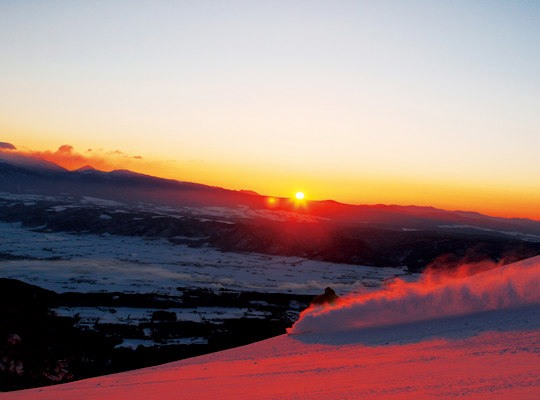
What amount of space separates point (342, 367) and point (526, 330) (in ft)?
13.8

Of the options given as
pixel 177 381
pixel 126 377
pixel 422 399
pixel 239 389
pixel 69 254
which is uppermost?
pixel 422 399

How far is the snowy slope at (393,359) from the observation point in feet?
21.3

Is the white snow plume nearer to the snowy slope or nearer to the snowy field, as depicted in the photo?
the snowy slope

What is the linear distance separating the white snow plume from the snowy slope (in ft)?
0.14

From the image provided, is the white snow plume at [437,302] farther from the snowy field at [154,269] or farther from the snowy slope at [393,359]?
the snowy field at [154,269]

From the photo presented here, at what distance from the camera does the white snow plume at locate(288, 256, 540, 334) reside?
11953 millimetres

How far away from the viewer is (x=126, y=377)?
39.0 ft

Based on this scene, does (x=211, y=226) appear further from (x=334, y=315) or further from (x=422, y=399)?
(x=422, y=399)

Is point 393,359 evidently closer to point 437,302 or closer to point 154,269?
point 437,302

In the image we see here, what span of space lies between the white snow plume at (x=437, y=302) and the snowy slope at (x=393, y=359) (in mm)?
42

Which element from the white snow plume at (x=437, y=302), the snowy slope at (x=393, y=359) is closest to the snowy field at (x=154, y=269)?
the white snow plume at (x=437, y=302)

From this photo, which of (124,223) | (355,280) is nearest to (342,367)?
(355,280)

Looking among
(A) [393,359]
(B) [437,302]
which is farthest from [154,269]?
(A) [393,359]

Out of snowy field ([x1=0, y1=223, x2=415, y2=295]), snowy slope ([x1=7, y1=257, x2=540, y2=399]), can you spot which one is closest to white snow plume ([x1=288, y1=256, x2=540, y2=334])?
snowy slope ([x1=7, y1=257, x2=540, y2=399])
